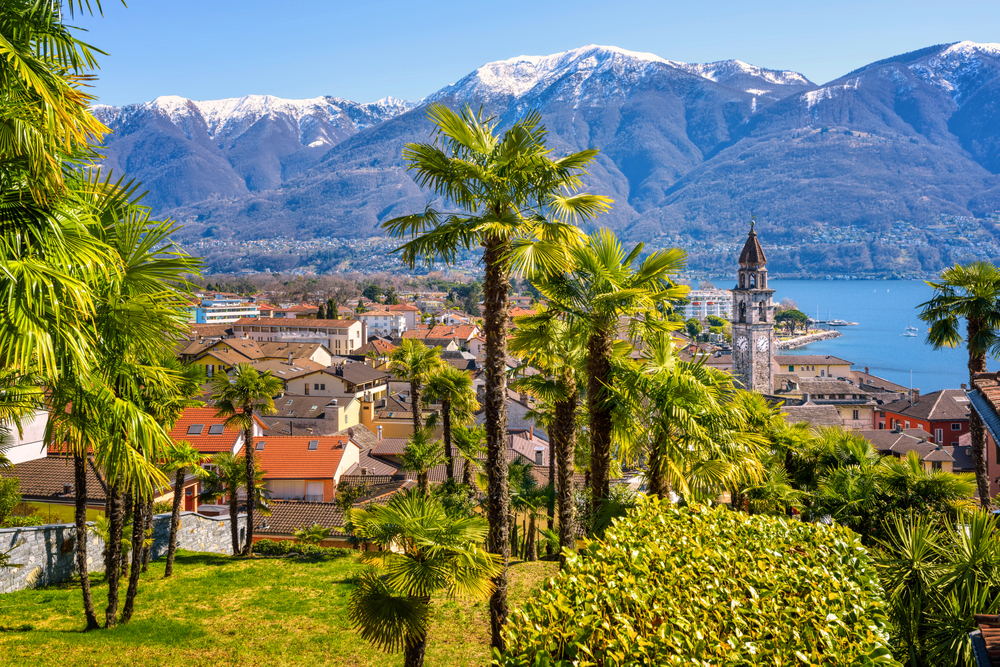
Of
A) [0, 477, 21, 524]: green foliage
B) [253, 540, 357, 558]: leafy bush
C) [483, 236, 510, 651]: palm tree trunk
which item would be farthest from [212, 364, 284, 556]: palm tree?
[483, 236, 510, 651]: palm tree trunk

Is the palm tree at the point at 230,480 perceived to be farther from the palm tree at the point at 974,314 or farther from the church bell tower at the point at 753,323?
the church bell tower at the point at 753,323

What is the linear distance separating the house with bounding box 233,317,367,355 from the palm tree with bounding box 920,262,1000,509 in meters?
83.3

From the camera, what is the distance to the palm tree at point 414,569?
6.66 metres

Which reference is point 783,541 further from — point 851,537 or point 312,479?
point 312,479

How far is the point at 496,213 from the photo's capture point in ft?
24.5

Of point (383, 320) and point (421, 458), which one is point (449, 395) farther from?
point (383, 320)

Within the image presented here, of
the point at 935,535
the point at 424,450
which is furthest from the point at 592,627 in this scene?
the point at 424,450

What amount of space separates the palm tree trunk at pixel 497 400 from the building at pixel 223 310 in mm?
147454

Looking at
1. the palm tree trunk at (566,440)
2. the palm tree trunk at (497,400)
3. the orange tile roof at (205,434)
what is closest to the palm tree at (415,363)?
the orange tile roof at (205,434)

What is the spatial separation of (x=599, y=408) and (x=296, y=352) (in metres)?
65.8

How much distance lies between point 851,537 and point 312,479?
97.1 ft

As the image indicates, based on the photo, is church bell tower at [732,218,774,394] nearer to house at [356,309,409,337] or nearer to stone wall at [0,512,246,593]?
stone wall at [0,512,246,593]

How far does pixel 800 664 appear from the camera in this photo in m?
3.68

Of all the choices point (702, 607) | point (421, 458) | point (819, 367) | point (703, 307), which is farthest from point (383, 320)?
point (702, 607)
